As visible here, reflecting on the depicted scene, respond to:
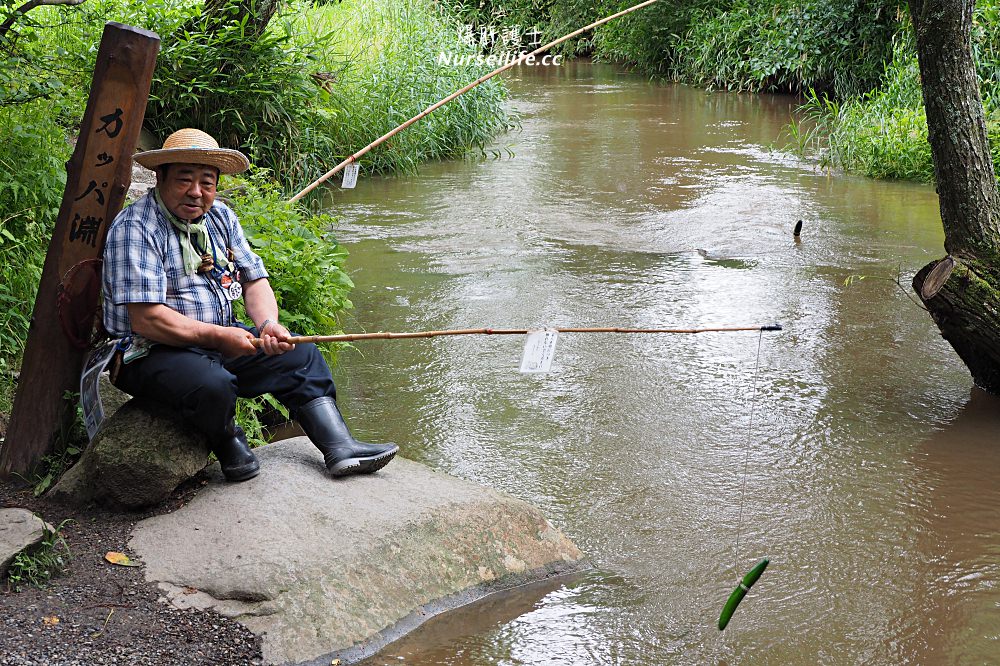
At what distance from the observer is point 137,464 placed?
334 centimetres

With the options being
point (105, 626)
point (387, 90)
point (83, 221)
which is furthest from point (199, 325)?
point (387, 90)

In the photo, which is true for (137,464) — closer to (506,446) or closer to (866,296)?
(506,446)

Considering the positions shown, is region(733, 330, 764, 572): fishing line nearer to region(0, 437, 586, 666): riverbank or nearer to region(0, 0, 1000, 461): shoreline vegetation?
region(0, 437, 586, 666): riverbank

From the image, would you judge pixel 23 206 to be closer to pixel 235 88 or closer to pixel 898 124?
pixel 235 88

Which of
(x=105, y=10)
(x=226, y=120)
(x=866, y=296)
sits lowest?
(x=866, y=296)

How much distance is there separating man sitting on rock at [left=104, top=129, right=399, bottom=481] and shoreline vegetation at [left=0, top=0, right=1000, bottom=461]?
0.93 metres

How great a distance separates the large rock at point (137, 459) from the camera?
3.36 meters

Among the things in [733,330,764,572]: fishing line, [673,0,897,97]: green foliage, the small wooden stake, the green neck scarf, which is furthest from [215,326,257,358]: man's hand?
[673,0,897,97]: green foliage

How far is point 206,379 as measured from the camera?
11.0ft

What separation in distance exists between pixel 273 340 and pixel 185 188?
0.58 metres

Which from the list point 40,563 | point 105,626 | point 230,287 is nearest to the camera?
point 105,626

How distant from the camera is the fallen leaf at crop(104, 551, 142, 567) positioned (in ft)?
10.5

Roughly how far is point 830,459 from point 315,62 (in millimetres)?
5542

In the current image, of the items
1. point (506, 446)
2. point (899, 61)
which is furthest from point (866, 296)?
point (899, 61)
